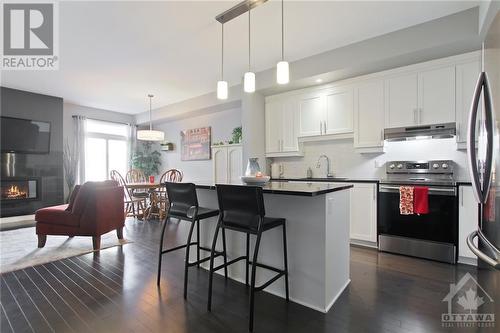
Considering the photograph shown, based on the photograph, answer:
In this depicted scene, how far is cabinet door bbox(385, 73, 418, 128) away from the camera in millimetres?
3215

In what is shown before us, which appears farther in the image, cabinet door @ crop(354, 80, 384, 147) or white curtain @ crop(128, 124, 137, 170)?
white curtain @ crop(128, 124, 137, 170)

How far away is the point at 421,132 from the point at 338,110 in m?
1.14

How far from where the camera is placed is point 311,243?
1979 mm

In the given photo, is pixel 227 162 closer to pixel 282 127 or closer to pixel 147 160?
pixel 282 127

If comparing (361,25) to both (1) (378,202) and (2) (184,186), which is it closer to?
(1) (378,202)

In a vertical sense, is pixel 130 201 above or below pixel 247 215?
below

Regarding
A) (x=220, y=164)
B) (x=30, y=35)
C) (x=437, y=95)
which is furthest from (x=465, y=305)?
(x=30, y=35)

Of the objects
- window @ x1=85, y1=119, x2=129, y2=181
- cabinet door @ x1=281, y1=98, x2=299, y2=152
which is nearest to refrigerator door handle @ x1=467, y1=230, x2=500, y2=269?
cabinet door @ x1=281, y1=98, x2=299, y2=152

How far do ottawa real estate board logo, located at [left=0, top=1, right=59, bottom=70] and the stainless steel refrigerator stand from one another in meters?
3.62

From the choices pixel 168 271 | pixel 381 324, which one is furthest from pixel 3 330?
pixel 381 324

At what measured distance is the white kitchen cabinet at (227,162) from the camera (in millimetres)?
4695

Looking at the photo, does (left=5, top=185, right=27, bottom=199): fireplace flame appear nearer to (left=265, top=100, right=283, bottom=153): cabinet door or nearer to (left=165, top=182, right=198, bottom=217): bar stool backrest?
(left=165, top=182, right=198, bottom=217): bar stool backrest

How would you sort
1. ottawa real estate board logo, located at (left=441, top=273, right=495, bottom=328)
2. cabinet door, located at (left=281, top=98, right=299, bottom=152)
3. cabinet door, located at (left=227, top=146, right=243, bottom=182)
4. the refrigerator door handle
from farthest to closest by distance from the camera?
cabinet door, located at (left=227, top=146, right=243, bottom=182) < cabinet door, located at (left=281, top=98, right=299, bottom=152) < ottawa real estate board logo, located at (left=441, top=273, right=495, bottom=328) < the refrigerator door handle

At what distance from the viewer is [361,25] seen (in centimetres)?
290
